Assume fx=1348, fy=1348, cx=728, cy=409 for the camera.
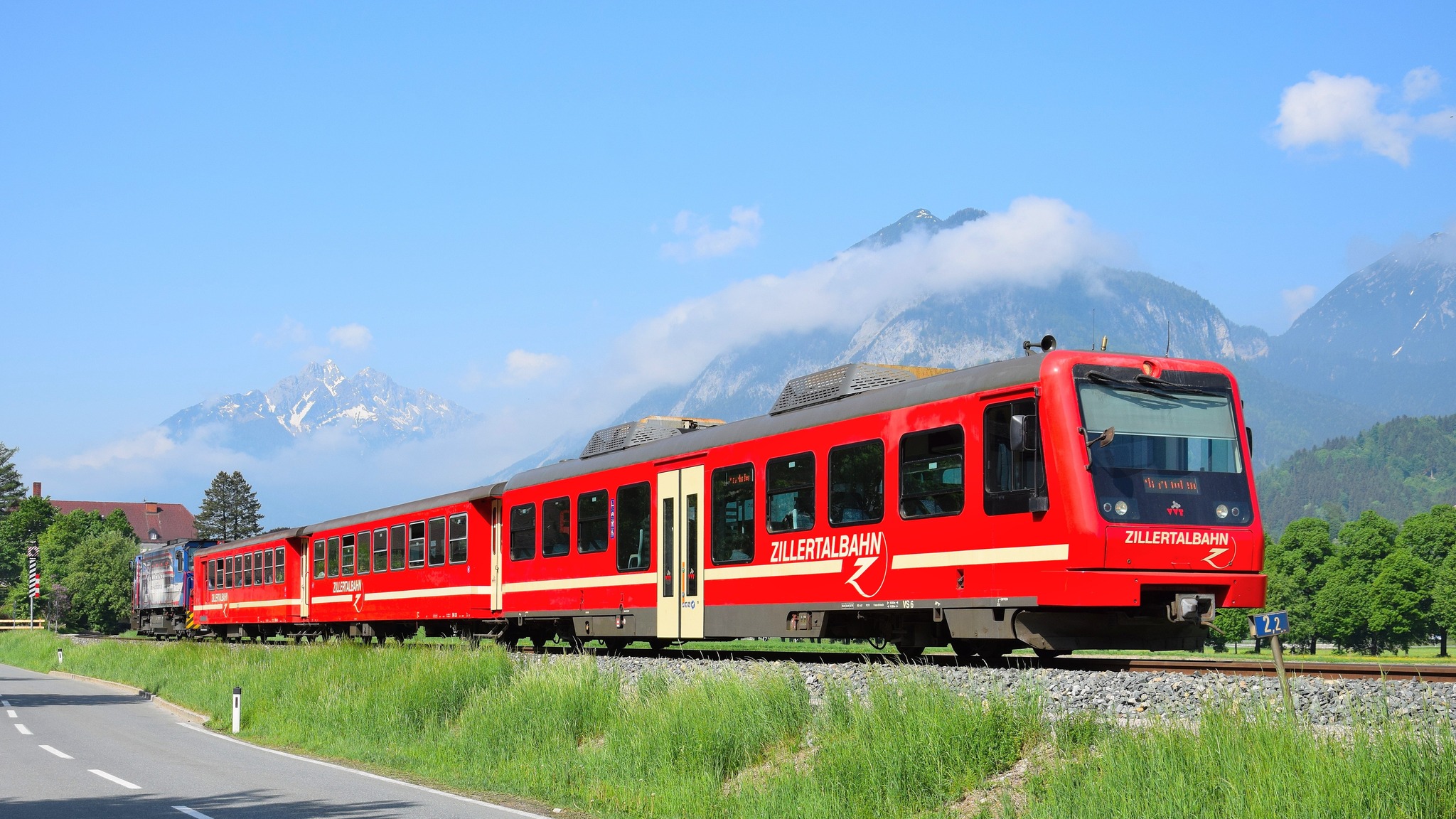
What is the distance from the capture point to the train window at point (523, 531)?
24312 millimetres

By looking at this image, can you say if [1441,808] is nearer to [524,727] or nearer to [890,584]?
[890,584]

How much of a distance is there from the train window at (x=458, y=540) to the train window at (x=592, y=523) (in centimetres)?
505

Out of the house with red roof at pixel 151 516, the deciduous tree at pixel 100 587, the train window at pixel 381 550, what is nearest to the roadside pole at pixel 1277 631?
the train window at pixel 381 550

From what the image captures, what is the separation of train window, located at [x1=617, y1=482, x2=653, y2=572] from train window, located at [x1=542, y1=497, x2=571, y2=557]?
1.96 m

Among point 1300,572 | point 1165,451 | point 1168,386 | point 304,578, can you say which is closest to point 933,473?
point 1165,451

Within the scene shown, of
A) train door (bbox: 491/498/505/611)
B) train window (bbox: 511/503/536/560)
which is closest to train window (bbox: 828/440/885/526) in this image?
train window (bbox: 511/503/536/560)

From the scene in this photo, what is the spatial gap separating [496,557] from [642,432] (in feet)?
15.4

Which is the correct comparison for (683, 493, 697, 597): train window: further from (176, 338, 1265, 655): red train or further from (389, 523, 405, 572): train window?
(389, 523, 405, 572): train window

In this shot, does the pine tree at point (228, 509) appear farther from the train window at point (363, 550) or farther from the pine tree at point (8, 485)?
the train window at point (363, 550)

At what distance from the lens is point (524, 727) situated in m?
17.4

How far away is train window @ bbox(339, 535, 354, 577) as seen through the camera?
33375 millimetres

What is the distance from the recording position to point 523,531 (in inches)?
971

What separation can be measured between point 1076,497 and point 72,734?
17499 mm

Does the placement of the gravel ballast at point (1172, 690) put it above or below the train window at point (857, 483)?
below
